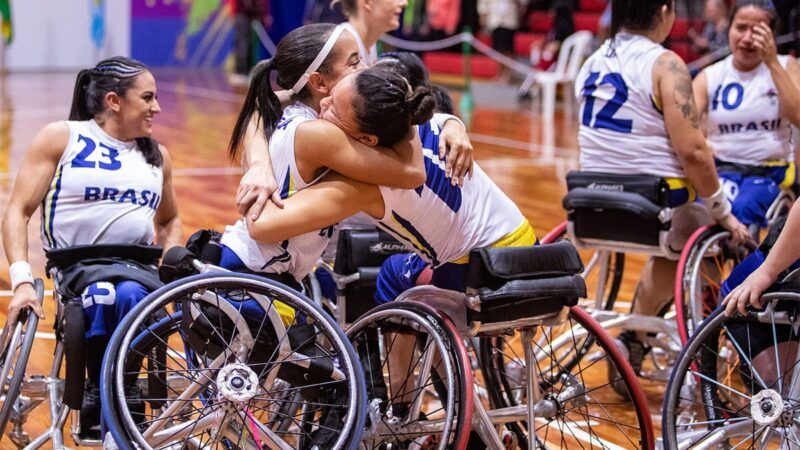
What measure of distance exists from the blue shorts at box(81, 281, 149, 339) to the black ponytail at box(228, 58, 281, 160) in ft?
1.53

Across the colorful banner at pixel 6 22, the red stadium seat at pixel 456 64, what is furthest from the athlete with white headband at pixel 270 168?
the colorful banner at pixel 6 22

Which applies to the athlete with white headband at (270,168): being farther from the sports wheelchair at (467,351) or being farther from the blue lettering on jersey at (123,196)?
the blue lettering on jersey at (123,196)

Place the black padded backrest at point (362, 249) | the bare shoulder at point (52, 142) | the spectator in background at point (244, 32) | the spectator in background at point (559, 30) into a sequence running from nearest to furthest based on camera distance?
the bare shoulder at point (52, 142), the black padded backrest at point (362, 249), the spectator in background at point (559, 30), the spectator in background at point (244, 32)

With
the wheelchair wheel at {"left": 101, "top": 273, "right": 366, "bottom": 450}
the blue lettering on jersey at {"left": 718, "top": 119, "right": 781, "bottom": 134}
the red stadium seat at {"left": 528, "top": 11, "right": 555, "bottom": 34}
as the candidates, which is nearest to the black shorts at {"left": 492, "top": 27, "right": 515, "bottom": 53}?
the red stadium seat at {"left": 528, "top": 11, "right": 555, "bottom": 34}

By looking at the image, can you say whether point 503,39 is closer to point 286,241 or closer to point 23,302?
point 23,302

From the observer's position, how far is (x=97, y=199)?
11.5ft

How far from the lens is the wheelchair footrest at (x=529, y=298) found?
111 inches

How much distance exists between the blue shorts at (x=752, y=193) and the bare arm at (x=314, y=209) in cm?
198

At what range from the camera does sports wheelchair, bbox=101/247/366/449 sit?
2.60 meters

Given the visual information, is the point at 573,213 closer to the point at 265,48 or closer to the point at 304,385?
the point at 304,385

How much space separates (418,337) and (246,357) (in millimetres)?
497

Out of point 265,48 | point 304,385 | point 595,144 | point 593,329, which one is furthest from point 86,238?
point 265,48

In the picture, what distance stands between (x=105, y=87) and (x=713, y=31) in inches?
382

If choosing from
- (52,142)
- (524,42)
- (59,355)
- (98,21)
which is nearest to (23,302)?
(59,355)
